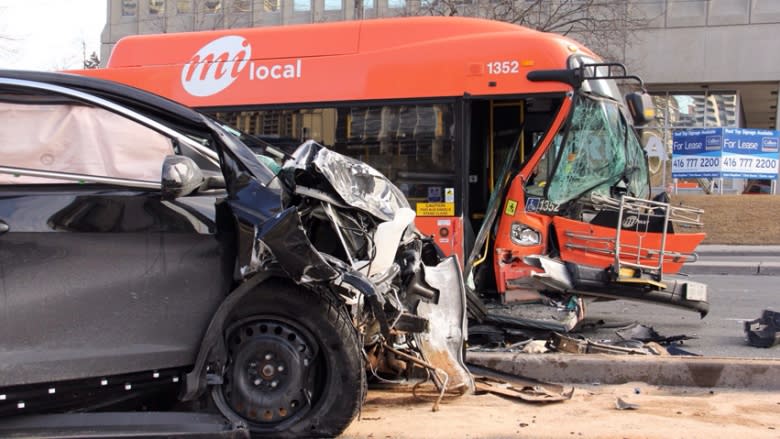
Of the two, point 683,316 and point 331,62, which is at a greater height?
point 331,62

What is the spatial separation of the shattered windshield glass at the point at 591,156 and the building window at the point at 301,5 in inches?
1013

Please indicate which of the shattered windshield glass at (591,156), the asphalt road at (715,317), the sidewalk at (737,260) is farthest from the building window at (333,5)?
the shattered windshield glass at (591,156)

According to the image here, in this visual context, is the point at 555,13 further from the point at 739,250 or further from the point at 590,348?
the point at 590,348

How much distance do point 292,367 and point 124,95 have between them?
5.71 ft

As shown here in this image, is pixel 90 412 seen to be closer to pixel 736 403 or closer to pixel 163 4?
pixel 736 403

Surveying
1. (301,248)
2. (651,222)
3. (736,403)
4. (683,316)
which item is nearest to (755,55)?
(683,316)

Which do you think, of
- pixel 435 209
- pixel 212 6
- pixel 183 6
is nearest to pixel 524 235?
pixel 435 209

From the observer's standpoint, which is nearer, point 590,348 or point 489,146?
point 590,348

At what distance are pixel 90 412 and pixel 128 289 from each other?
0.67m

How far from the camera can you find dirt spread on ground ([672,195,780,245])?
63.9ft

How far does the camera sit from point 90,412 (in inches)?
155

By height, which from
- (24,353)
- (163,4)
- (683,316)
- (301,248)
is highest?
(163,4)

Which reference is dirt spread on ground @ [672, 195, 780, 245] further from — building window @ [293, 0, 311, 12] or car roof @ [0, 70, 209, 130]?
building window @ [293, 0, 311, 12]

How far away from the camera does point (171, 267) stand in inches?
158
